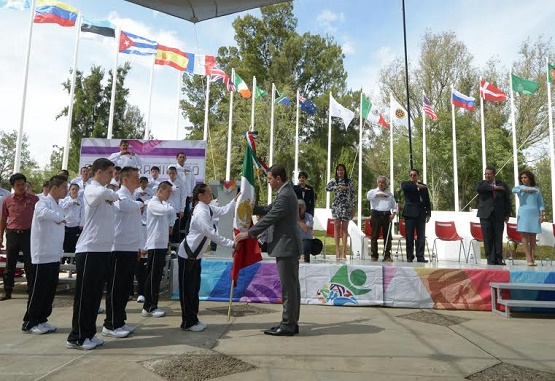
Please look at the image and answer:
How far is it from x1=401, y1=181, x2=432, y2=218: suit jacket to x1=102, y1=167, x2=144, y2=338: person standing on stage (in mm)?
5561

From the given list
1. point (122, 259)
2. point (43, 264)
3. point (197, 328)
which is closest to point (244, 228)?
point (197, 328)

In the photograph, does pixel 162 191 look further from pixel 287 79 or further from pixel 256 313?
pixel 287 79

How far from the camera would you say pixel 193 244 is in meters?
5.17

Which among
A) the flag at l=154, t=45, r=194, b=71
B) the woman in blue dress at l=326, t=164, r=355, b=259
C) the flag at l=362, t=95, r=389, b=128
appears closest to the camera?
the woman in blue dress at l=326, t=164, r=355, b=259

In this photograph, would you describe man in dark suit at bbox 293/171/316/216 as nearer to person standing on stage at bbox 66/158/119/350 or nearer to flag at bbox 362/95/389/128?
person standing on stage at bbox 66/158/119/350

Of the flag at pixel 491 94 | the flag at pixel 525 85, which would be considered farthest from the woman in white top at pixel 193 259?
the flag at pixel 525 85

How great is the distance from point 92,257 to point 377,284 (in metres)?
4.98

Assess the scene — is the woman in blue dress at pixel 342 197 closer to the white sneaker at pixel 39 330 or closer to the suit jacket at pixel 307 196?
the suit jacket at pixel 307 196

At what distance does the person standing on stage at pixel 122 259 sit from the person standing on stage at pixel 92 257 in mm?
454

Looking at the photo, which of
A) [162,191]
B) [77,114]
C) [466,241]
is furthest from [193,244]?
[77,114]

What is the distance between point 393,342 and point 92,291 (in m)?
3.51

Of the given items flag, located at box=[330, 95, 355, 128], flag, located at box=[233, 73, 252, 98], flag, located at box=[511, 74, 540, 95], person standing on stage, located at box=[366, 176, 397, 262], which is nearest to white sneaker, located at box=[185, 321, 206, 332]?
person standing on stage, located at box=[366, 176, 397, 262]

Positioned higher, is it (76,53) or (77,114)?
(77,114)

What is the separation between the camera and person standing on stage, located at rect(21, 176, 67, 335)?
4.98 m
